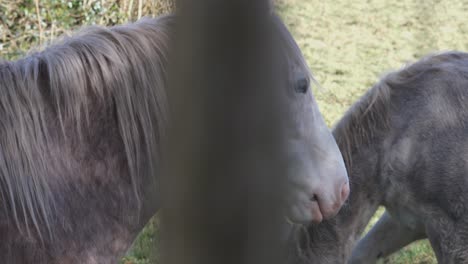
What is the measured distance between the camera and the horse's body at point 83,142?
7.37 feet

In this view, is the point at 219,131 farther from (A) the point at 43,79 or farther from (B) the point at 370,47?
(B) the point at 370,47

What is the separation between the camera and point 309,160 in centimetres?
275

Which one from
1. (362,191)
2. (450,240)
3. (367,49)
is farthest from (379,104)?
(367,49)

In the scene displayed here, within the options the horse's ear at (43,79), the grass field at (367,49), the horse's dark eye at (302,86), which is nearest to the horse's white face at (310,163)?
the horse's dark eye at (302,86)

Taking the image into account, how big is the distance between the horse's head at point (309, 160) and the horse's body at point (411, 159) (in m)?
0.90

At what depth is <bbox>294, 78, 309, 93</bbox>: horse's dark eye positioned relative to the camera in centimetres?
265

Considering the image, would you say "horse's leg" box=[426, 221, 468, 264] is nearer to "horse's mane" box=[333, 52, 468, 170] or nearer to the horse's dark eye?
"horse's mane" box=[333, 52, 468, 170]

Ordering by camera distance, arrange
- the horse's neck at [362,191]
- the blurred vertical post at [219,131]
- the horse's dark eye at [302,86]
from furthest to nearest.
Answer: the horse's neck at [362,191]
the horse's dark eye at [302,86]
the blurred vertical post at [219,131]

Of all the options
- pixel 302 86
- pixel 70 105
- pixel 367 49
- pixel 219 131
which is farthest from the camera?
pixel 367 49

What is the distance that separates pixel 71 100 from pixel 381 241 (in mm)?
2547

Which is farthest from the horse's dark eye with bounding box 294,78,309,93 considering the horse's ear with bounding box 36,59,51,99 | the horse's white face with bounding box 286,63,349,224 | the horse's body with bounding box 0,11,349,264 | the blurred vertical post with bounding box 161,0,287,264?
the blurred vertical post with bounding box 161,0,287,264

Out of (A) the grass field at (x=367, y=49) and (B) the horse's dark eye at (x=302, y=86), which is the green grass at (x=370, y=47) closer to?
(A) the grass field at (x=367, y=49)

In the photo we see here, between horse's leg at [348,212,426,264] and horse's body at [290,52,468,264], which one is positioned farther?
→ horse's leg at [348,212,426,264]

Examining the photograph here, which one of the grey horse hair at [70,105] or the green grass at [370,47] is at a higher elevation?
the grey horse hair at [70,105]
